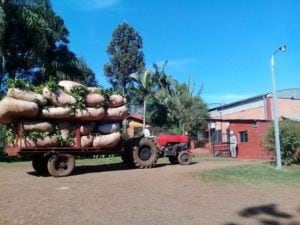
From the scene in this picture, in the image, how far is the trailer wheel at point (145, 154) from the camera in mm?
18125

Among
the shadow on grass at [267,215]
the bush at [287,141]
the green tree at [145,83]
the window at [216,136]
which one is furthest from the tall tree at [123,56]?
the shadow on grass at [267,215]

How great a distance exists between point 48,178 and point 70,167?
101 centimetres

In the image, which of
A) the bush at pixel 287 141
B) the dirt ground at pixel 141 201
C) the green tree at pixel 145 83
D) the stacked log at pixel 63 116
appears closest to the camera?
the dirt ground at pixel 141 201

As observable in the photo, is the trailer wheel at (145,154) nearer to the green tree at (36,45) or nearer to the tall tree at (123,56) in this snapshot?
the green tree at (36,45)

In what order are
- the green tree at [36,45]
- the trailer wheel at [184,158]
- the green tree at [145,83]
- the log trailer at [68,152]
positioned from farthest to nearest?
the green tree at [145,83], the green tree at [36,45], the trailer wheel at [184,158], the log trailer at [68,152]

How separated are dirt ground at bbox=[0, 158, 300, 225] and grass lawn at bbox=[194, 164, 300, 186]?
0.61 m

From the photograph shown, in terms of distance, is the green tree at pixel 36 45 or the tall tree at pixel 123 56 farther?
the tall tree at pixel 123 56

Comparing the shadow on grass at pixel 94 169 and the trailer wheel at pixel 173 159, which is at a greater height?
the trailer wheel at pixel 173 159

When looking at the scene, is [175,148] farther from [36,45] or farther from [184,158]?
[36,45]

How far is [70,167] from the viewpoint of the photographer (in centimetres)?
1605

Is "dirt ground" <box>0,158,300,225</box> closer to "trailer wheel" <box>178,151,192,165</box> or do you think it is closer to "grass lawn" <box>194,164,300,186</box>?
"grass lawn" <box>194,164,300,186</box>

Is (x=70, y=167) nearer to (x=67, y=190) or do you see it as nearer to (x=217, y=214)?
(x=67, y=190)

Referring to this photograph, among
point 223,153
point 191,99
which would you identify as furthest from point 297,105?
point 223,153

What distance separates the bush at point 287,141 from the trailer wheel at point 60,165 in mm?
9433
